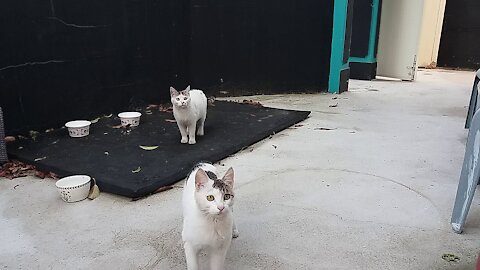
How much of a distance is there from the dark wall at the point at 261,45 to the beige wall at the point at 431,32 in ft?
9.90

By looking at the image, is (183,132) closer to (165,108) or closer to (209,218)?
(165,108)

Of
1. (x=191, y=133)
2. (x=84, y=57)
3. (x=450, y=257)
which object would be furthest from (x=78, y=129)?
(x=450, y=257)

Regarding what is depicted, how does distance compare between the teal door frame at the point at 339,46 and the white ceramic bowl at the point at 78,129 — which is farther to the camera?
the teal door frame at the point at 339,46

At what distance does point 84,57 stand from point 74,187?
160cm

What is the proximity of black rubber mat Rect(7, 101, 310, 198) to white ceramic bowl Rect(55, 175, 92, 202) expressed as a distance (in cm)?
8

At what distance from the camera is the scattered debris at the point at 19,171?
2.55 metres

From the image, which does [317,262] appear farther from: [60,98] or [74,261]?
[60,98]

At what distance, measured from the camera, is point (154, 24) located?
4125mm

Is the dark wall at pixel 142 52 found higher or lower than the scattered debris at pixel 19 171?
higher

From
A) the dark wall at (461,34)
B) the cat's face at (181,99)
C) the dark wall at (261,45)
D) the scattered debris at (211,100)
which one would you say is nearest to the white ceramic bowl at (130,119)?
the cat's face at (181,99)

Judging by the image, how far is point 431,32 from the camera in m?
7.49

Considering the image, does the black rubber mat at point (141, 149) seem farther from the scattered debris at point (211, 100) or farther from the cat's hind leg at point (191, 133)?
the scattered debris at point (211, 100)

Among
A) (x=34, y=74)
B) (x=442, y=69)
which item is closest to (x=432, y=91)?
(x=442, y=69)

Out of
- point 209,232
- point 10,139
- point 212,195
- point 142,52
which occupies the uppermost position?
point 142,52
